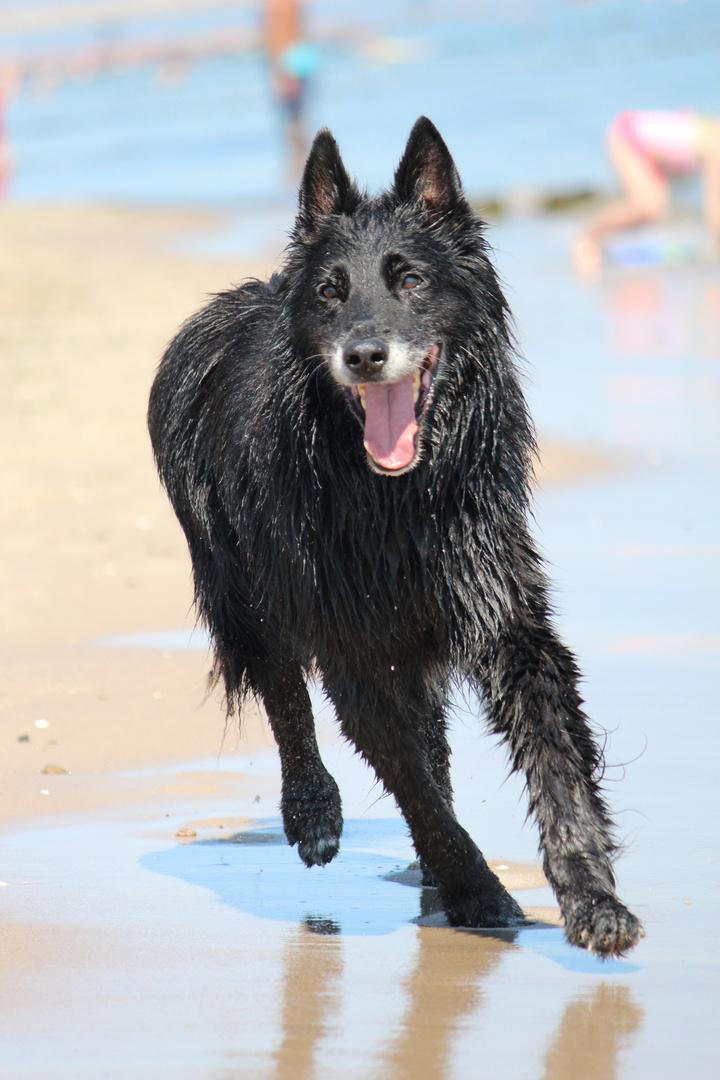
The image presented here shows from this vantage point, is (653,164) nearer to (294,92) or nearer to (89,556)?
(89,556)

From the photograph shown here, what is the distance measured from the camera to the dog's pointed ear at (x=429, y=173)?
12.5 feet

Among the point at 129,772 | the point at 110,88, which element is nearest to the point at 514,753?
the point at 129,772

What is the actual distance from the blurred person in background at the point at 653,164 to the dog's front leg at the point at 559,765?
13.5m

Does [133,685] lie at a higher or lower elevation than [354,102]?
lower

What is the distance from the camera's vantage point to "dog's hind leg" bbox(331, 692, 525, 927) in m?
3.55

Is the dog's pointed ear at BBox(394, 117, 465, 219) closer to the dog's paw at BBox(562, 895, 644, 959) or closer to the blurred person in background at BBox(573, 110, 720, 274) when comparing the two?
the dog's paw at BBox(562, 895, 644, 959)

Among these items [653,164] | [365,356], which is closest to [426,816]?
[365,356]

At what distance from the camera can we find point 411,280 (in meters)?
3.71

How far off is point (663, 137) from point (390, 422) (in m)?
14.7

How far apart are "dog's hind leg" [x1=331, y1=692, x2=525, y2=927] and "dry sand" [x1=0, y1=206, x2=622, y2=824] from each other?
96 centimetres

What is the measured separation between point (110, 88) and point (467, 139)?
36188 mm

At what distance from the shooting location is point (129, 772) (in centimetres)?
462

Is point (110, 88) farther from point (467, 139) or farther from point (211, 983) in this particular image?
point (211, 983)

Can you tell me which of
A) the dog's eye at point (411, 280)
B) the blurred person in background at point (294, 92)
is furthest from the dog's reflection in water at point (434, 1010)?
the blurred person in background at point (294, 92)
